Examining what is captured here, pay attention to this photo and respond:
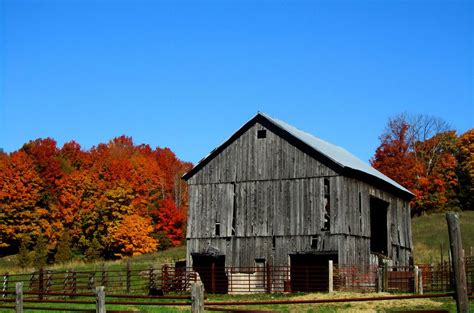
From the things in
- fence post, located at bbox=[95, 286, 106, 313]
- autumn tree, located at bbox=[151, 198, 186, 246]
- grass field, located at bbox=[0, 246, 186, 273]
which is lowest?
fence post, located at bbox=[95, 286, 106, 313]

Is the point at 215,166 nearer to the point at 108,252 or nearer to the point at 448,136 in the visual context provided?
the point at 108,252

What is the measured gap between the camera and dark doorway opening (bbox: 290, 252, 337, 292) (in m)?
35.3

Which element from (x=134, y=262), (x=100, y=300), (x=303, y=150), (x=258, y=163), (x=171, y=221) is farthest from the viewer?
(x=171, y=221)

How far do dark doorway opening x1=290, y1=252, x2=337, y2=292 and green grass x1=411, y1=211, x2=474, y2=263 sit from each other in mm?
19456

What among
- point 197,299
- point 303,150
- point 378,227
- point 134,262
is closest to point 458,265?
point 197,299

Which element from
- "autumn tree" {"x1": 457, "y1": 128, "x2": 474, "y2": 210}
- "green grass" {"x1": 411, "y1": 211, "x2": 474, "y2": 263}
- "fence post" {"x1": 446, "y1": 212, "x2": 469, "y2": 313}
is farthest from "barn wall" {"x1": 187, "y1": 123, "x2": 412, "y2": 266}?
"autumn tree" {"x1": 457, "y1": 128, "x2": 474, "y2": 210}

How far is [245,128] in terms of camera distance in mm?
38906

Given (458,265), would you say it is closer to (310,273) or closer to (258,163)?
(310,273)

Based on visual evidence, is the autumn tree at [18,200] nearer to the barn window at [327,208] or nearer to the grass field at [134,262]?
the grass field at [134,262]

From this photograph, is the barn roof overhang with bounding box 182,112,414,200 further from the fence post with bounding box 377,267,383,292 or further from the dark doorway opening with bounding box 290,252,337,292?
the fence post with bounding box 377,267,383,292

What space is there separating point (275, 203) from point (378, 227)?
34.4 ft

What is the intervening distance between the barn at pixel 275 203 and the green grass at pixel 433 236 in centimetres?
1808

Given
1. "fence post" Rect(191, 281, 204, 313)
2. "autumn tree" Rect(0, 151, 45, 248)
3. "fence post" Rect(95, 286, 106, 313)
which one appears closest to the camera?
"fence post" Rect(191, 281, 204, 313)

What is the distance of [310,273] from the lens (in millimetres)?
36344
